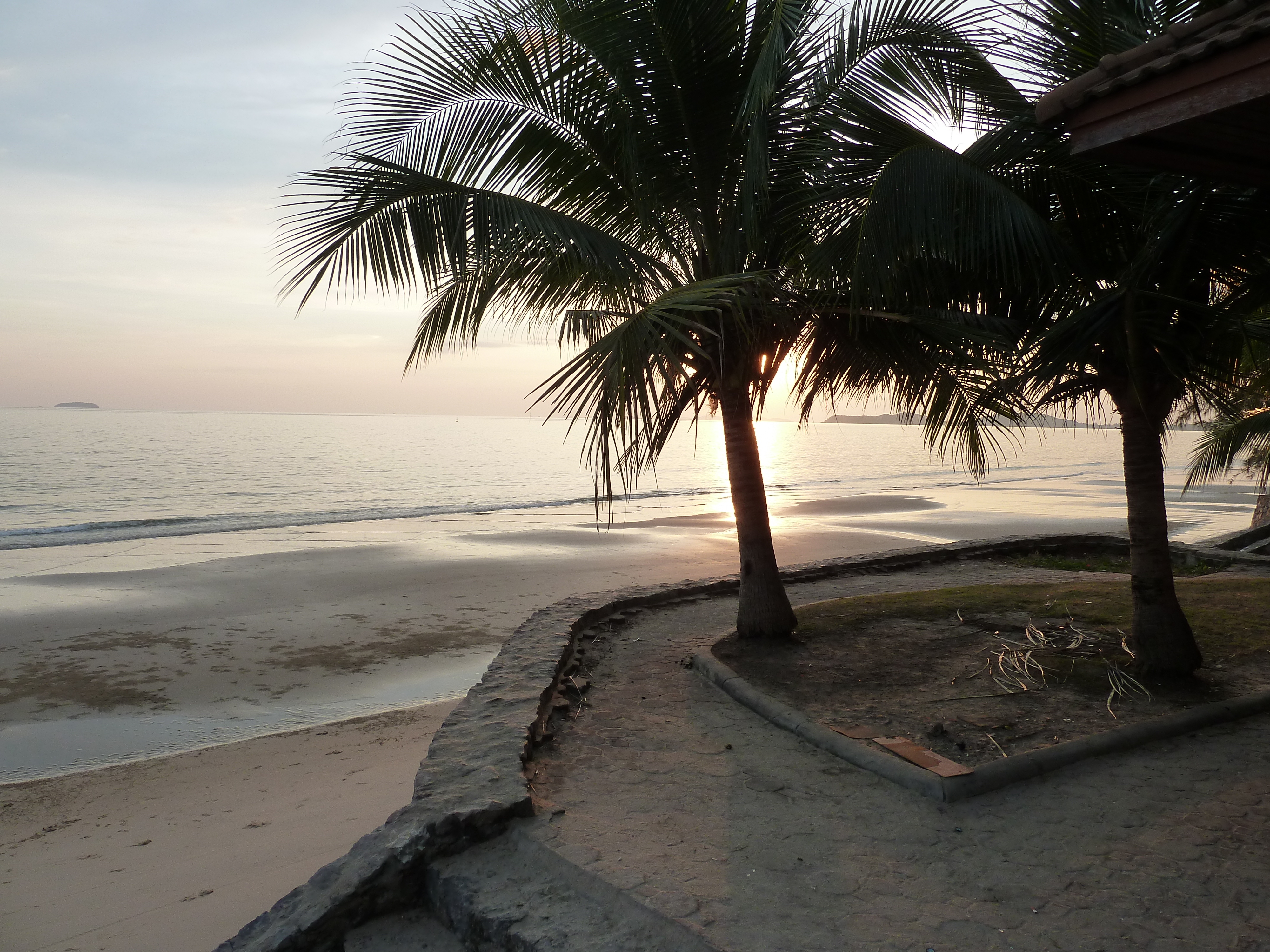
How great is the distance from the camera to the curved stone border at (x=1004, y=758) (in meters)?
4.32

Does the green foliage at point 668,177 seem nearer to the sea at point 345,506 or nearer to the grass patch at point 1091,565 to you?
the sea at point 345,506

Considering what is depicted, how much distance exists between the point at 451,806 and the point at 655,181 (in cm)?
460

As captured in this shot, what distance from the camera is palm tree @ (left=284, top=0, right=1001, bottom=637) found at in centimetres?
575

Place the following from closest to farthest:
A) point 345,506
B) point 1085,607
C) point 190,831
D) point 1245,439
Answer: point 190,831, point 1085,607, point 1245,439, point 345,506

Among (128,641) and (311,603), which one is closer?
(128,641)

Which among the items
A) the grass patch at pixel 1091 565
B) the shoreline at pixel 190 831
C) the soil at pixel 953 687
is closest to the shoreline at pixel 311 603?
the shoreline at pixel 190 831

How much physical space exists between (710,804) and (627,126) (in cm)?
464

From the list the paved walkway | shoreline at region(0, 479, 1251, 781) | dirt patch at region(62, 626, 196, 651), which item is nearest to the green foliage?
Result: the paved walkway

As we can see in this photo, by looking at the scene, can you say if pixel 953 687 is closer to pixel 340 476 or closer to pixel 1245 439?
pixel 1245 439

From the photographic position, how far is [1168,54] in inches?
128

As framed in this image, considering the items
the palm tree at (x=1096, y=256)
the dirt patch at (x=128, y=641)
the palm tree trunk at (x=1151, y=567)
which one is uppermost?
the palm tree at (x=1096, y=256)

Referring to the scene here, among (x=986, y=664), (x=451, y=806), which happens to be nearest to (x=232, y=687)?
(x=451, y=806)

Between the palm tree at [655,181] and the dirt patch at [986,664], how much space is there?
80cm

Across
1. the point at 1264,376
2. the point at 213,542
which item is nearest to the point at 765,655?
the point at 1264,376
